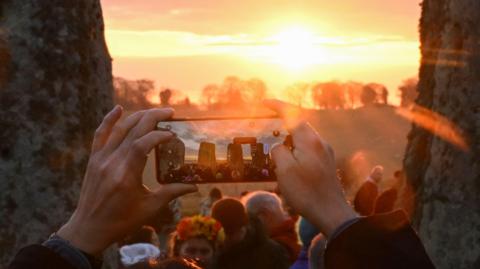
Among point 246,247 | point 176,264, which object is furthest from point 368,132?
point 176,264

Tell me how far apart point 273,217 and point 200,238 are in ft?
2.15

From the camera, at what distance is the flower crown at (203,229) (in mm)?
5734

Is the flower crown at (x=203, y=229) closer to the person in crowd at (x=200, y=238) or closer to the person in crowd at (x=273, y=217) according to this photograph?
the person in crowd at (x=200, y=238)

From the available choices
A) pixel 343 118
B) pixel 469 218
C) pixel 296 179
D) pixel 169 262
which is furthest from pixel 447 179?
pixel 343 118

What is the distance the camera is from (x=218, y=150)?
222cm

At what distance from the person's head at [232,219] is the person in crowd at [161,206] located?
3.53 metres

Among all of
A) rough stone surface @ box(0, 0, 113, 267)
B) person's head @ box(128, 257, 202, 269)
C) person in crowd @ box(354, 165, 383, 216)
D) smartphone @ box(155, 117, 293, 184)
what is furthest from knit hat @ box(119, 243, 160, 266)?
person in crowd @ box(354, 165, 383, 216)

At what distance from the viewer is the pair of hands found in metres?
1.63

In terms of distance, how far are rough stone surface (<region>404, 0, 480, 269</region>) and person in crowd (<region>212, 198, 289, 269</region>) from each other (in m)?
1.06

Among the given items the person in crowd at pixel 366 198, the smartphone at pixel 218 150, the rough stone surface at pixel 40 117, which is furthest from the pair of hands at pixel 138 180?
the person in crowd at pixel 366 198

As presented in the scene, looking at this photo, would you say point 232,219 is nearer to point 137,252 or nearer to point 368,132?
point 137,252

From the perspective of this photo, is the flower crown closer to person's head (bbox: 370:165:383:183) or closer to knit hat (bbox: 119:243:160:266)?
knit hat (bbox: 119:243:160:266)

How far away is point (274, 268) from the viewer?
5.18m

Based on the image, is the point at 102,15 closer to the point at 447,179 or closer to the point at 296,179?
the point at 447,179
